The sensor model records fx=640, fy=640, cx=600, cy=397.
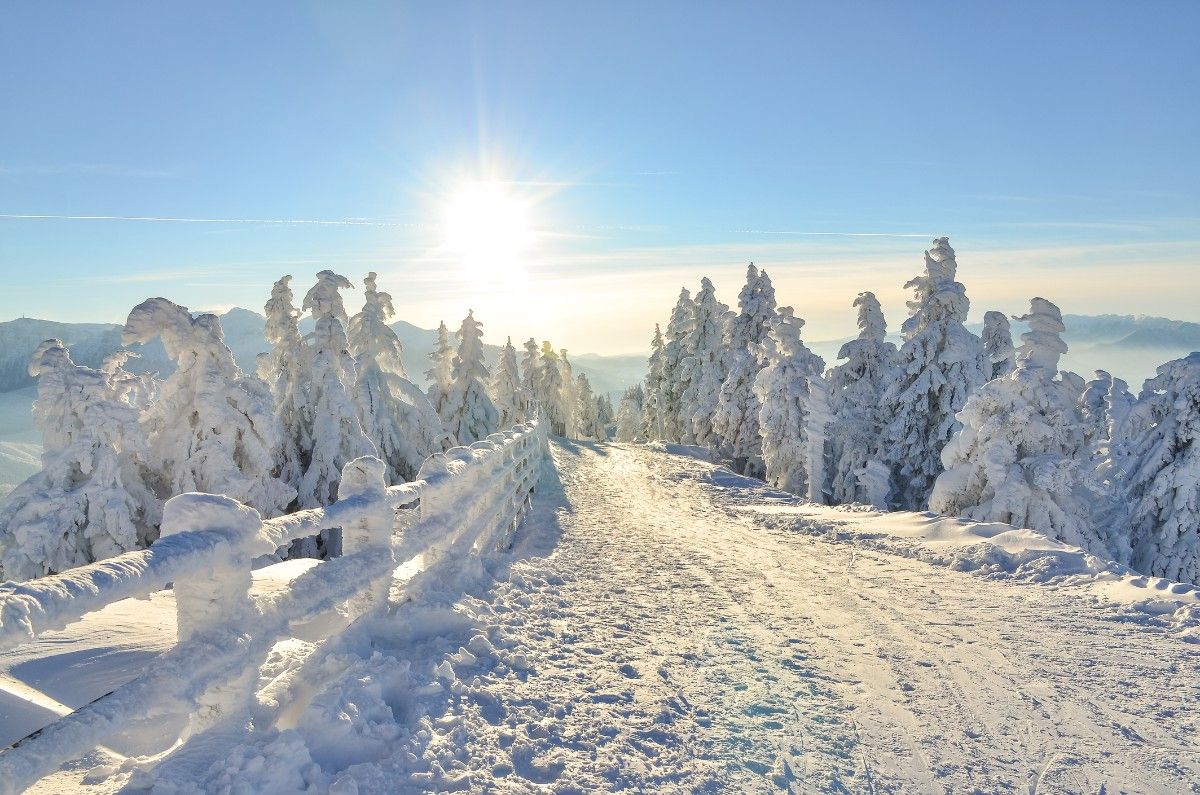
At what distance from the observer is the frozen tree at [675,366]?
51062 millimetres

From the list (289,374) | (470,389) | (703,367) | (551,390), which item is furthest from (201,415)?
Result: (551,390)

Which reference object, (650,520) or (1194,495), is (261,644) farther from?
(1194,495)

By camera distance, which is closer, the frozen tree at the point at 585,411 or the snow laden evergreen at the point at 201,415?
the snow laden evergreen at the point at 201,415

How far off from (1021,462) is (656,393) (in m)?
42.4

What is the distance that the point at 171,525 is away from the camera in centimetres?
335

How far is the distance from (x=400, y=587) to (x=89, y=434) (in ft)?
41.7

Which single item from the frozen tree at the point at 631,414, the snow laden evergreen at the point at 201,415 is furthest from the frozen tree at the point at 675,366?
the snow laden evergreen at the point at 201,415

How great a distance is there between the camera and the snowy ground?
3.57 meters

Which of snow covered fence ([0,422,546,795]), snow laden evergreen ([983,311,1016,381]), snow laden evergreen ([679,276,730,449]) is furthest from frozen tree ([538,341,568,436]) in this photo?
snow covered fence ([0,422,546,795])

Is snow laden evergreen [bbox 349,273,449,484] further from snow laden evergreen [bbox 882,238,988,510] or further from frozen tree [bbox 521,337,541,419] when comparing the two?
frozen tree [bbox 521,337,541,419]

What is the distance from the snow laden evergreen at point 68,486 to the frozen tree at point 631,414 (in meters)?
67.8

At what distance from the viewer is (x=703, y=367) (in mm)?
46281

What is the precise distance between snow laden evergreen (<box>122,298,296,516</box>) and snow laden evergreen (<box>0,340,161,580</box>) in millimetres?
2124

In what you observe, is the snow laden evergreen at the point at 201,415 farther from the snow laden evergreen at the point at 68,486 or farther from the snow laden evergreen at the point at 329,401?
the snow laden evergreen at the point at 329,401
